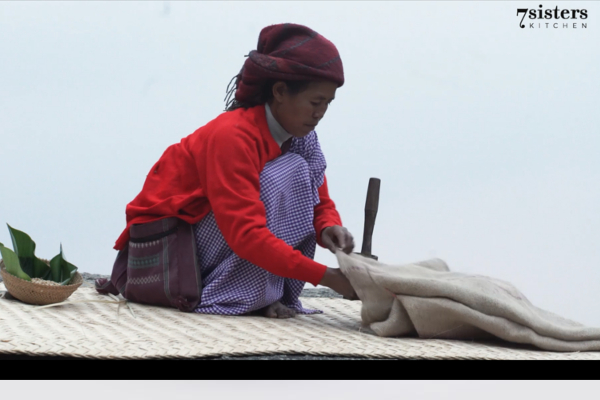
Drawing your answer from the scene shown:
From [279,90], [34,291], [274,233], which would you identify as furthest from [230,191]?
[34,291]

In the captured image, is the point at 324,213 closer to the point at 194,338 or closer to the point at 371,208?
the point at 371,208

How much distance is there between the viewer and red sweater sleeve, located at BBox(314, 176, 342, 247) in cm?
186

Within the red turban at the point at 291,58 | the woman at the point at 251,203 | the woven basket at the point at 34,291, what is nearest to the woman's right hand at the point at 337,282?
the woman at the point at 251,203

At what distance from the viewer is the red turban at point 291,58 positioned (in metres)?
1.68

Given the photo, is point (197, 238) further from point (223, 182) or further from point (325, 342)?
point (325, 342)

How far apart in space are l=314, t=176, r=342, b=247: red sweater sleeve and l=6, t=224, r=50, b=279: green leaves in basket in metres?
0.68

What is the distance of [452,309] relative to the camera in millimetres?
1504

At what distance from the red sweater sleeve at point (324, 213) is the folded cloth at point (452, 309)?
191 mm

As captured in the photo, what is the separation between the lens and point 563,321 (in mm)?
1627

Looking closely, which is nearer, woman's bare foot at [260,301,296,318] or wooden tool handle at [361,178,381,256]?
woman's bare foot at [260,301,296,318]

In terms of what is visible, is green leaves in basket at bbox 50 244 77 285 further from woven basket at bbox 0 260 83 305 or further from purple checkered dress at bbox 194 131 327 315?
purple checkered dress at bbox 194 131 327 315

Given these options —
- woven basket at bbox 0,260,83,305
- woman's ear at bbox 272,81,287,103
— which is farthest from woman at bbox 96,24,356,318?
woven basket at bbox 0,260,83,305

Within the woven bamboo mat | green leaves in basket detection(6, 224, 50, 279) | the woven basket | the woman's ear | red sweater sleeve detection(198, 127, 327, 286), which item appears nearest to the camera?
the woven bamboo mat

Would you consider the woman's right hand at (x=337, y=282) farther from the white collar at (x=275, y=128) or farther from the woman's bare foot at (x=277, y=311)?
the white collar at (x=275, y=128)
